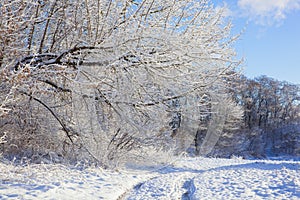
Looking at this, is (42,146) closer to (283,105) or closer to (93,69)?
(93,69)

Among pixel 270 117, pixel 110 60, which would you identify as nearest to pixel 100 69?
pixel 110 60

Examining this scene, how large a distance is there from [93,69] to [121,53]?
58cm

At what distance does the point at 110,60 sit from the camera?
17.4ft

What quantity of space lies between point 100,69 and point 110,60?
388mm

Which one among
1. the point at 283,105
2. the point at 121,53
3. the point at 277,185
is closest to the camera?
the point at 121,53

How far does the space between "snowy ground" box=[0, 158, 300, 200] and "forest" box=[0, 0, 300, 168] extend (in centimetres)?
75

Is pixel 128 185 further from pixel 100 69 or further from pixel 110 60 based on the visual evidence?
pixel 110 60

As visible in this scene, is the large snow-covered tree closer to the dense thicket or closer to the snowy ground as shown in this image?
the snowy ground

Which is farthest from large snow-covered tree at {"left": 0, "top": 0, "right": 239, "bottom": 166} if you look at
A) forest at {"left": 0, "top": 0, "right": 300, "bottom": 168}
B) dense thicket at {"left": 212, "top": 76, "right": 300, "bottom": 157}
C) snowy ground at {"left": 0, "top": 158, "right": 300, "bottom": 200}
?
dense thicket at {"left": 212, "top": 76, "right": 300, "bottom": 157}

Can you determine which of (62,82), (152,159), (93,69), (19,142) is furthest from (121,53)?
(152,159)

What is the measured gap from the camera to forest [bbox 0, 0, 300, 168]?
5289 millimetres

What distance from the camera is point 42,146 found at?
308 inches

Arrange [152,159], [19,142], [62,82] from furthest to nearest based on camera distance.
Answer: [152,159] → [19,142] → [62,82]

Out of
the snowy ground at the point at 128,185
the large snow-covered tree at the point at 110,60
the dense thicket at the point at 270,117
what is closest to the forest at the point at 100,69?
the large snow-covered tree at the point at 110,60
